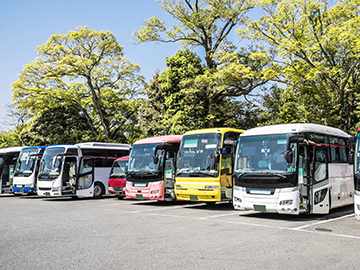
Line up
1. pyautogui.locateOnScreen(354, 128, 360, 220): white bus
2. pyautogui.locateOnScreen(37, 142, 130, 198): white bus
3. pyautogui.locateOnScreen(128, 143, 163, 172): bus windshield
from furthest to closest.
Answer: pyautogui.locateOnScreen(37, 142, 130, 198): white bus → pyautogui.locateOnScreen(128, 143, 163, 172): bus windshield → pyautogui.locateOnScreen(354, 128, 360, 220): white bus

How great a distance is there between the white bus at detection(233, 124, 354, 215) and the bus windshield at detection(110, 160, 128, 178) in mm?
9204

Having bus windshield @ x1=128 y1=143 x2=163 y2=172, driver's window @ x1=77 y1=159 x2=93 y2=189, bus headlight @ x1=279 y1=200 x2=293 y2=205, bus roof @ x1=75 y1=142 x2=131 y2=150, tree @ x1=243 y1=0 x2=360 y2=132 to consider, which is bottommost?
bus headlight @ x1=279 y1=200 x2=293 y2=205

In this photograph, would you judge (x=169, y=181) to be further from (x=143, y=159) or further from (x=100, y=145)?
(x=100, y=145)

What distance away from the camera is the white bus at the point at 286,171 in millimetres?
10766

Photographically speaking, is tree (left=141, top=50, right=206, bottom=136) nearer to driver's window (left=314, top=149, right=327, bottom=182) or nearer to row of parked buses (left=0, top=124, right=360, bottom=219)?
row of parked buses (left=0, top=124, right=360, bottom=219)

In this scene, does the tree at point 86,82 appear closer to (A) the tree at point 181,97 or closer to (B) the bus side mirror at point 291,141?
(A) the tree at point 181,97

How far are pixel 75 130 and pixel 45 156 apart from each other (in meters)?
22.5

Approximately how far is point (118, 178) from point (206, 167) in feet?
23.7

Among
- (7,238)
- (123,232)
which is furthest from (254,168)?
(7,238)

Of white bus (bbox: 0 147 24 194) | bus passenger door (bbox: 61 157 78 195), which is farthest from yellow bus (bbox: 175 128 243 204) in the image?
white bus (bbox: 0 147 24 194)

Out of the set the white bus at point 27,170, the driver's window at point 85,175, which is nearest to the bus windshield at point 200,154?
the driver's window at point 85,175

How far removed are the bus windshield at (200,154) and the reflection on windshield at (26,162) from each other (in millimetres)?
11147

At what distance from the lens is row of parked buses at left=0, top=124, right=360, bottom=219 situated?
35.9 feet

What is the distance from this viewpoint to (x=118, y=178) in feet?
64.5
